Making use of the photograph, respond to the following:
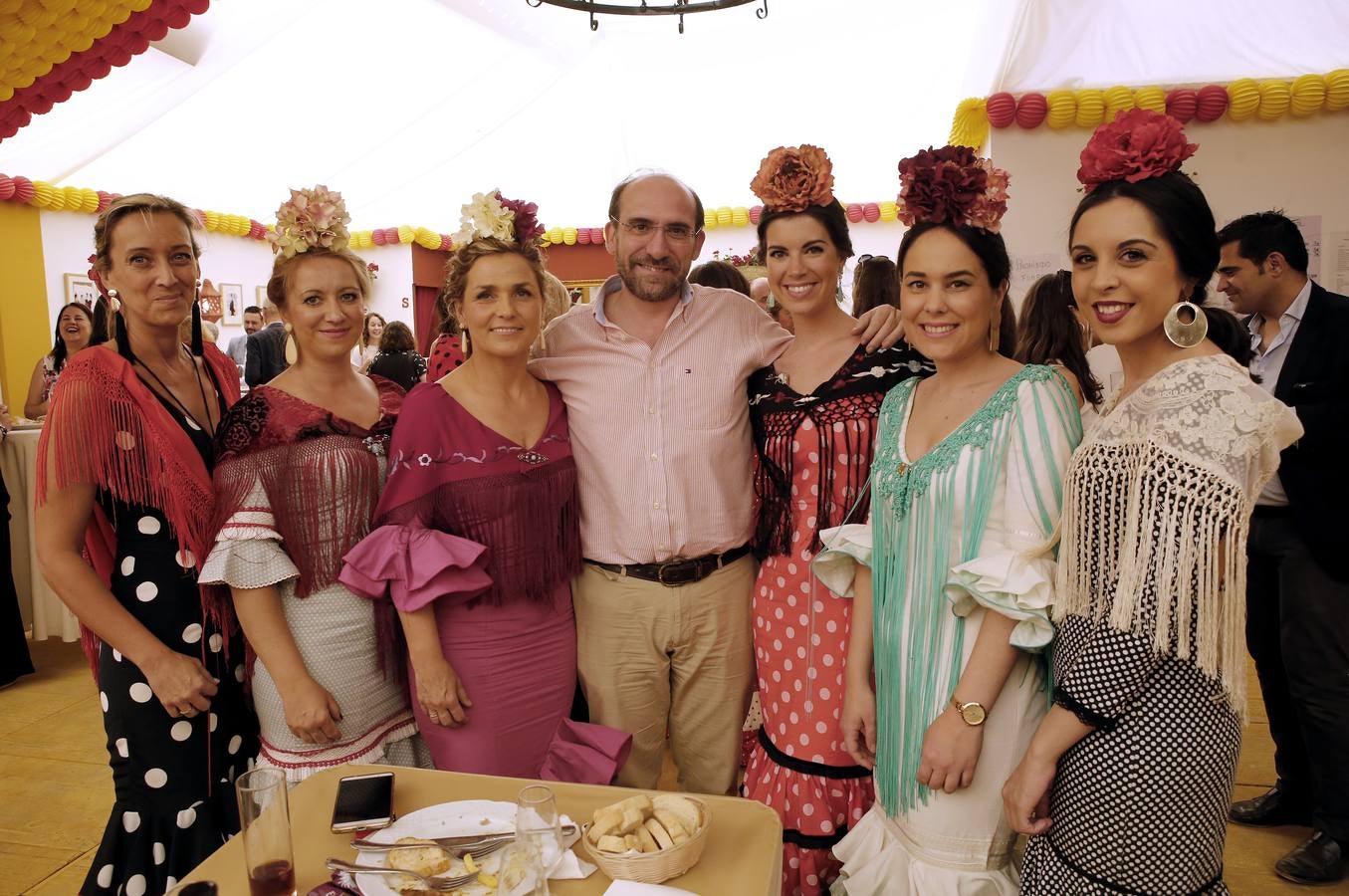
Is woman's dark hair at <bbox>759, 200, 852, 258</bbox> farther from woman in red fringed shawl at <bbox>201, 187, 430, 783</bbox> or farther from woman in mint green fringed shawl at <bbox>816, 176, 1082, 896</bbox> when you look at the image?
woman in red fringed shawl at <bbox>201, 187, 430, 783</bbox>

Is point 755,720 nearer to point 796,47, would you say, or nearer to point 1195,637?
point 1195,637

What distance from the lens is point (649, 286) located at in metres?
2.50

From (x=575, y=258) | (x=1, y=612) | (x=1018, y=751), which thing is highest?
(x=575, y=258)

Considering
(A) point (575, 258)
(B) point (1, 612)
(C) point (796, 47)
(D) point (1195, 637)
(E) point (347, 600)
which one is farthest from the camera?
(A) point (575, 258)

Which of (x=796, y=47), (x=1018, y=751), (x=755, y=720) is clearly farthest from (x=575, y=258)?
(x=1018, y=751)

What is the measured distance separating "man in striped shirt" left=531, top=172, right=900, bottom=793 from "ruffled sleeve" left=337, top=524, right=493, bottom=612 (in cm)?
43

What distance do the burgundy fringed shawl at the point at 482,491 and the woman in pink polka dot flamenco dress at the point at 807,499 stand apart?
59 cm

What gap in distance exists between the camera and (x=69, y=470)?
202 cm

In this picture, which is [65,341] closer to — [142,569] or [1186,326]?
[142,569]

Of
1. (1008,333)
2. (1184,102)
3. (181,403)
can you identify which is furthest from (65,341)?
(1184,102)

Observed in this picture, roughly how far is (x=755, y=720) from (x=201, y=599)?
1816 mm

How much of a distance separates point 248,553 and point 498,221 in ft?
3.34

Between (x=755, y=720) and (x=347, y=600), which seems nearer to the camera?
(x=347, y=600)

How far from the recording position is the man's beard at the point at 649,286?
2500 mm
